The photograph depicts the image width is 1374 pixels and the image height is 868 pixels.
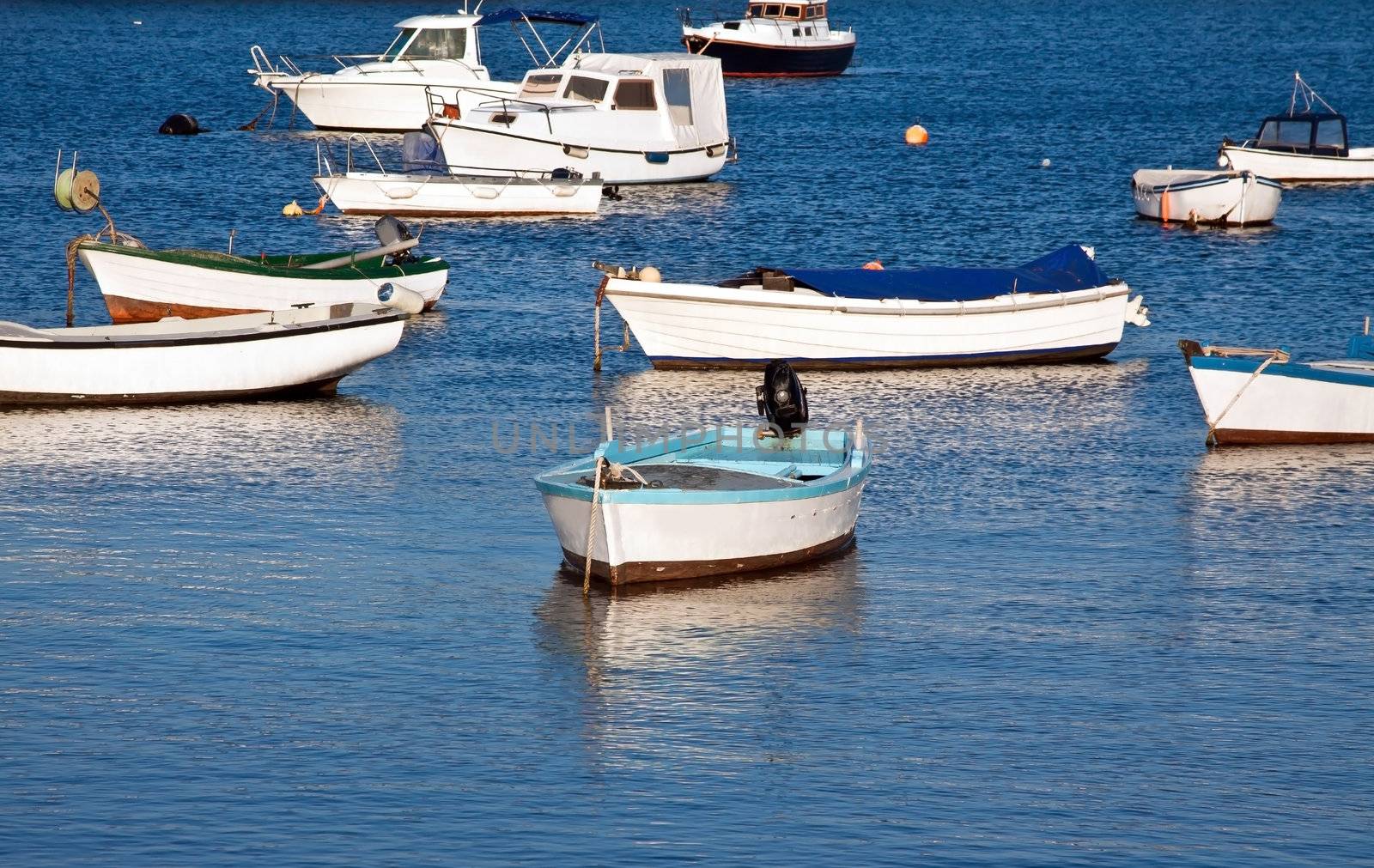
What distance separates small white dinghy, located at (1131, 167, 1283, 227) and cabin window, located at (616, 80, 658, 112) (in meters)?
12.1

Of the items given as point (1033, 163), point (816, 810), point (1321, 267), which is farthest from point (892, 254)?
point (816, 810)

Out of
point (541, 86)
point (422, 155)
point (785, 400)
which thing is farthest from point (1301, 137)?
point (785, 400)

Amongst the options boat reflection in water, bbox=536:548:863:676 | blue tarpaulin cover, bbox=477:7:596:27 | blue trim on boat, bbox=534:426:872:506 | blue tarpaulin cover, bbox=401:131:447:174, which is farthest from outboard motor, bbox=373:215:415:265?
blue tarpaulin cover, bbox=477:7:596:27

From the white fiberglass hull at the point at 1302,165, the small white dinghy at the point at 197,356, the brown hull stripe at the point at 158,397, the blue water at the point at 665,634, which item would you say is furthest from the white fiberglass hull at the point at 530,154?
the brown hull stripe at the point at 158,397

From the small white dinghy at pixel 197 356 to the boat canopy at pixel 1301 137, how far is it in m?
30.8

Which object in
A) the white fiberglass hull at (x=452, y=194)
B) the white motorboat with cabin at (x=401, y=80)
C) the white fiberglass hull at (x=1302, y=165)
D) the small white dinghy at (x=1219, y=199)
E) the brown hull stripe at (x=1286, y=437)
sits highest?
the white motorboat with cabin at (x=401, y=80)

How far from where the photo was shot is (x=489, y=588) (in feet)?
60.5

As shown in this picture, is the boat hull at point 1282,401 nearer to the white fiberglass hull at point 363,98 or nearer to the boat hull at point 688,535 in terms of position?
the boat hull at point 688,535

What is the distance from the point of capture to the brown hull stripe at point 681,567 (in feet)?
59.7

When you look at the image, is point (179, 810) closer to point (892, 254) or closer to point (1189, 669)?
point (1189, 669)

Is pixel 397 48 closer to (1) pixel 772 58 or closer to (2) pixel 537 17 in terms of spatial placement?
(2) pixel 537 17

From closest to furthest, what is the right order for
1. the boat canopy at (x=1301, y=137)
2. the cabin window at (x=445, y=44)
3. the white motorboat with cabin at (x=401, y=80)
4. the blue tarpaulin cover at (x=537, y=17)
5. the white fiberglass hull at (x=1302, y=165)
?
1. the white fiberglass hull at (x=1302, y=165)
2. the boat canopy at (x=1301, y=137)
3. the blue tarpaulin cover at (x=537, y=17)
4. the white motorboat with cabin at (x=401, y=80)
5. the cabin window at (x=445, y=44)

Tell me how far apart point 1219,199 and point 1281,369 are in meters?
20.6

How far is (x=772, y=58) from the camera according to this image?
83.0 metres
